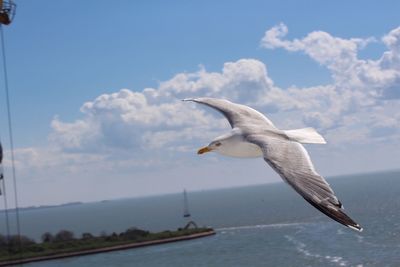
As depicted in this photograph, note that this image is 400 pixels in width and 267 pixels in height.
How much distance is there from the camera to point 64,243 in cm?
7094

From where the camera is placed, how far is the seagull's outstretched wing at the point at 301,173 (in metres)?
2.85

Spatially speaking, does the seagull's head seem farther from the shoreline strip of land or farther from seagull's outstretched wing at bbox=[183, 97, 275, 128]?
the shoreline strip of land

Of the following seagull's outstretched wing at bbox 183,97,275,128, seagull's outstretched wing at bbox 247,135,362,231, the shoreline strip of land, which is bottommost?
the shoreline strip of land

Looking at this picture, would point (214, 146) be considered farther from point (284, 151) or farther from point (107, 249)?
point (107, 249)

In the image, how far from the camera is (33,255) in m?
67.0

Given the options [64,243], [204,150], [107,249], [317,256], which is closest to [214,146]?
[204,150]

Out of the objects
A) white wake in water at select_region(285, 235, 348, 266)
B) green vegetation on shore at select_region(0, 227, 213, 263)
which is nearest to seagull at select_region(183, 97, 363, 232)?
white wake in water at select_region(285, 235, 348, 266)

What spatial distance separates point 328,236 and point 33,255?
31.0 meters

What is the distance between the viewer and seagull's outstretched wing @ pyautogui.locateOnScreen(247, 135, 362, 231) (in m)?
2.85

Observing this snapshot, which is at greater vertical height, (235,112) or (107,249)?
(235,112)

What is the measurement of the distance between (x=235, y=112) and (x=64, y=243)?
6821 cm

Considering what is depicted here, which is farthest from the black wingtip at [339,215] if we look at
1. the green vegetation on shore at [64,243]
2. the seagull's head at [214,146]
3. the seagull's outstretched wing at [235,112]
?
the green vegetation on shore at [64,243]

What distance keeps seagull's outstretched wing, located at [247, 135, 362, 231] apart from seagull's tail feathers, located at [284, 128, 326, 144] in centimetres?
31

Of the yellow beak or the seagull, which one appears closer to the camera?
the seagull
